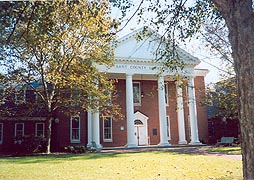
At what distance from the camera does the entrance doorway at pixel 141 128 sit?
99.0 ft

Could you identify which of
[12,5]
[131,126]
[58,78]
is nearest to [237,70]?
[12,5]

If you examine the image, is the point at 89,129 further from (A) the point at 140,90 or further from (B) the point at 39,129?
(A) the point at 140,90

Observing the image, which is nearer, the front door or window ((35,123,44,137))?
window ((35,123,44,137))

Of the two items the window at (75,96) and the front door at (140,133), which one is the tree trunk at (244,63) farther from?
the front door at (140,133)

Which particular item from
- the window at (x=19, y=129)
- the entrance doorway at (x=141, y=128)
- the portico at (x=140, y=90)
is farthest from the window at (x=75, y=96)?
the entrance doorway at (x=141, y=128)

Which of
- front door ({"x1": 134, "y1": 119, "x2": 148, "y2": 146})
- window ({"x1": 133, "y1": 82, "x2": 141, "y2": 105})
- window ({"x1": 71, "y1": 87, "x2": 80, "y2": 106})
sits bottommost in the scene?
front door ({"x1": 134, "y1": 119, "x2": 148, "y2": 146})

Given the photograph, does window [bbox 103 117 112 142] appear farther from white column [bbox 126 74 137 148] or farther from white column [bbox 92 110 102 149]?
white column [bbox 126 74 137 148]

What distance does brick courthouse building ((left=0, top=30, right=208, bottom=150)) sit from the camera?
27.0 meters

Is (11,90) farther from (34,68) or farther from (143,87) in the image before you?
(143,87)

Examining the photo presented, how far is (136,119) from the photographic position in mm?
30344

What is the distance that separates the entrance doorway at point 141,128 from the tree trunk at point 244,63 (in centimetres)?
2599

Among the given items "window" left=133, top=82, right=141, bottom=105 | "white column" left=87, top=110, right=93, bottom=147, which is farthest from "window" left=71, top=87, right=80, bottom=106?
"window" left=133, top=82, right=141, bottom=105

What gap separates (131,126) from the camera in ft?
86.0

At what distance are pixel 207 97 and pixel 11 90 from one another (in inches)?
646
